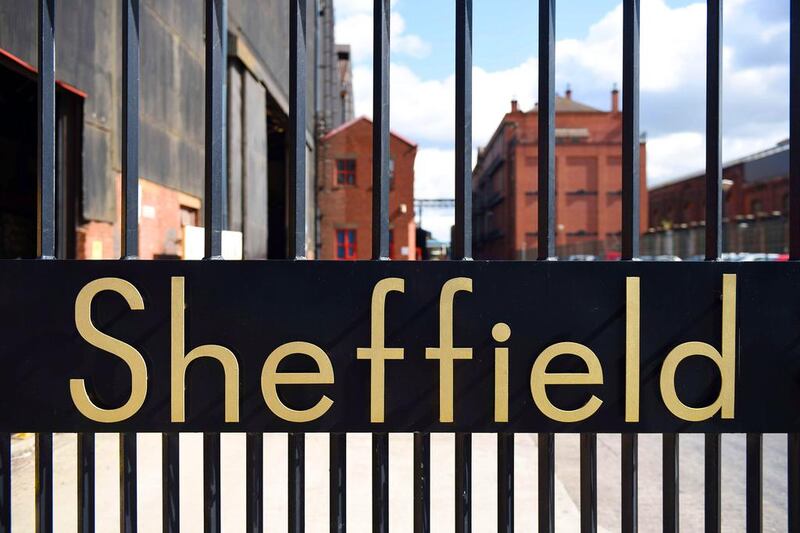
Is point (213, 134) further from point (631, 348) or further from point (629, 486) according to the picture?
point (629, 486)

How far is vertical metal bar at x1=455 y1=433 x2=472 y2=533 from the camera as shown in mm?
1960

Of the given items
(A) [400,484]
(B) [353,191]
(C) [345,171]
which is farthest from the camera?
(C) [345,171]

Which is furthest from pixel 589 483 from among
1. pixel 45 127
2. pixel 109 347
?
pixel 45 127

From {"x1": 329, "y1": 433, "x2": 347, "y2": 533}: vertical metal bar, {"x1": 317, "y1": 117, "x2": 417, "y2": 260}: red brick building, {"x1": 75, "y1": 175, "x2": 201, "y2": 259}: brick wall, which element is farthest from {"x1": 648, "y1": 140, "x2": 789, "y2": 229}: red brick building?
{"x1": 329, "y1": 433, "x2": 347, "y2": 533}: vertical metal bar

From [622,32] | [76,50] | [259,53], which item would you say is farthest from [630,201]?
[259,53]

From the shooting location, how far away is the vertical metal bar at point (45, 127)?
6.22 ft

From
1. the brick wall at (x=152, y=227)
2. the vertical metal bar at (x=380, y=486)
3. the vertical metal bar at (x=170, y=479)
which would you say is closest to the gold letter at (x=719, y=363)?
the vertical metal bar at (x=380, y=486)

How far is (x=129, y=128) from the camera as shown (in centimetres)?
193

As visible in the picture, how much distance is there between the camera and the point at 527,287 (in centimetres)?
194

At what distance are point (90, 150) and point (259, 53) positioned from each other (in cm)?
853

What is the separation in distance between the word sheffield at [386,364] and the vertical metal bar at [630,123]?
18 centimetres

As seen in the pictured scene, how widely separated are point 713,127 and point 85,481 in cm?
240

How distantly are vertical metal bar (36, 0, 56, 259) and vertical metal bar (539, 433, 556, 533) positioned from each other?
1.77 metres

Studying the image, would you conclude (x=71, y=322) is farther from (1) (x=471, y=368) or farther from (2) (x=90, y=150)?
(2) (x=90, y=150)
